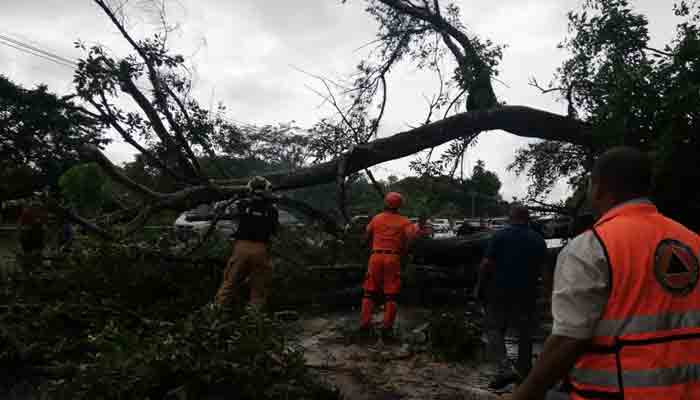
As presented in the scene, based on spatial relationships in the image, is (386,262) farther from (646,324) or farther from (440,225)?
(440,225)

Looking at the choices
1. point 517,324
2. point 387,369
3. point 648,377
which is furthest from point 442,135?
point 648,377

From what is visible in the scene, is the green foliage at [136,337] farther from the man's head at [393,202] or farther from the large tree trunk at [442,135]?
the large tree trunk at [442,135]

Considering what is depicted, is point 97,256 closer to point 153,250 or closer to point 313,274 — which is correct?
point 153,250

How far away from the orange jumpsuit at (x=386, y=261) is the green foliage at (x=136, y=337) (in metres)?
1.73

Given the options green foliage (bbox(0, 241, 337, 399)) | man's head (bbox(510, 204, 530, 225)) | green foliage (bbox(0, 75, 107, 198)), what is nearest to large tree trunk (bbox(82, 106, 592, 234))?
green foliage (bbox(0, 241, 337, 399))

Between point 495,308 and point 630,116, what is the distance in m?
2.84

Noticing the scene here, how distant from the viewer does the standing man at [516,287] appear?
4.50m

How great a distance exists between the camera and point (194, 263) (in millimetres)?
5898

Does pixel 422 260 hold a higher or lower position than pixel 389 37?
lower

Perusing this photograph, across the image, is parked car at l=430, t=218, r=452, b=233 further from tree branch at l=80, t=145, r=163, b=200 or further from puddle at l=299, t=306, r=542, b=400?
tree branch at l=80, t=145, r=163, b=200

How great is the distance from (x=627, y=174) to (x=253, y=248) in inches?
164

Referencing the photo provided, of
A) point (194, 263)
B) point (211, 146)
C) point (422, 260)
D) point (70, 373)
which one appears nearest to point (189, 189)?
point (211, 146)

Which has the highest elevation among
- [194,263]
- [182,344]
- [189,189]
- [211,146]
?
[211,146]

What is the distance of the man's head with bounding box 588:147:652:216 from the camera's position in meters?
1.59
